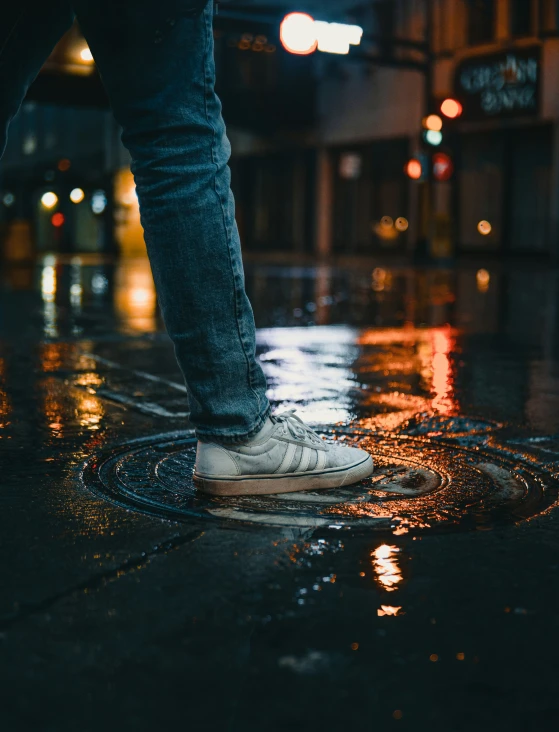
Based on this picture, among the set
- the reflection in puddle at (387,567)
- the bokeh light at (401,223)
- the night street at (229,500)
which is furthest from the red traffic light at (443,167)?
the reflection in puddle at (387,567)

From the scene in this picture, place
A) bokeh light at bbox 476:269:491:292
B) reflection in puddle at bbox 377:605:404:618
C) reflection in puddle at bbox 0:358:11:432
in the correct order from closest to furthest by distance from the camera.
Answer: reflection in puddle at bbox 377:605:404:618 < reflection in puddle at bbox 0:358:11:432 < bokeh light at bbox 476:269:491:292

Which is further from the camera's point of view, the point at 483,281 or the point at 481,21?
the point at 481,21

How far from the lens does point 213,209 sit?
7.28 feet

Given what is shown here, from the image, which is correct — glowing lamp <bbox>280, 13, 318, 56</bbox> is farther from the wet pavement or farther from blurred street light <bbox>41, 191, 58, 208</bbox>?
blurred street light <bbox>41, 191, 58, 208</bbox>

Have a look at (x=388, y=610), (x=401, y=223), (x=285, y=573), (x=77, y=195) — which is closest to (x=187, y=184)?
(x=285, y=573)

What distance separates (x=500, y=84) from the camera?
76.0 ft

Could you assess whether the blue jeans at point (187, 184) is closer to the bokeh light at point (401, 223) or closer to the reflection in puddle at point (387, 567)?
the reflection in puddle at point (387, 567)

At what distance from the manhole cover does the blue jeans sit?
19 centimetres

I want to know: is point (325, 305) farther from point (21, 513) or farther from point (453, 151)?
point (453, 151)

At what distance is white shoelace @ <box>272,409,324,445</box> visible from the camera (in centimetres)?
237

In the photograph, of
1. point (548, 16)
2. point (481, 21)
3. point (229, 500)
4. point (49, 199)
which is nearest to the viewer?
point (229, 500)

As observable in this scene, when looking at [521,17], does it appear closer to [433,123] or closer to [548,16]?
[548,16]

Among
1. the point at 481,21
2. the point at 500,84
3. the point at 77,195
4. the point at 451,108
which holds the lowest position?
the point at 77,195

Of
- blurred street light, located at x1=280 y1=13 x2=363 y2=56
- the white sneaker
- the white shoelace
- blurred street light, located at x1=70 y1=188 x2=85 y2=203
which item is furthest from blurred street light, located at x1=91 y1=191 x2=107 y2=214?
the white sneaker
